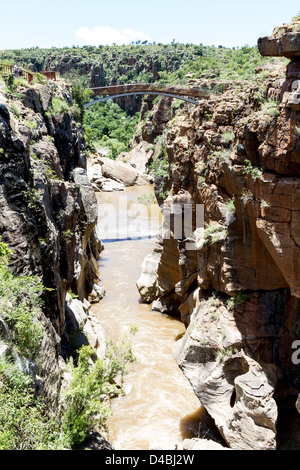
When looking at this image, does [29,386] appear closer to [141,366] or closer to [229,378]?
[229,378]

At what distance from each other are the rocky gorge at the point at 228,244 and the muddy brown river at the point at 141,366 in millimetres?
1675

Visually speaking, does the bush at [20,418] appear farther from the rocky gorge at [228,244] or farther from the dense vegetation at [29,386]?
the rocky gorge at [228,244]

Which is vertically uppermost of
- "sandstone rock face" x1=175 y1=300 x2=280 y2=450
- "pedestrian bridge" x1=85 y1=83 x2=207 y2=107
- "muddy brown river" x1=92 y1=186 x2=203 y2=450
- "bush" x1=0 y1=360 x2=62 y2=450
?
"pedestrian bridge" x1=85 y1=83 x2=207 y2=107

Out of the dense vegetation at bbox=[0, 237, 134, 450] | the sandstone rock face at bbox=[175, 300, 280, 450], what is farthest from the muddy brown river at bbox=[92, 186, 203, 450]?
the sandstone rock face at bbox=[175, 300, 280, 450]

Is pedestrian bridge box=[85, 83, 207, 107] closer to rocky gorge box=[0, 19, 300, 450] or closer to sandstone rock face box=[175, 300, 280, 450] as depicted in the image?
rocky gorge box=[0, 19, 300, 450]

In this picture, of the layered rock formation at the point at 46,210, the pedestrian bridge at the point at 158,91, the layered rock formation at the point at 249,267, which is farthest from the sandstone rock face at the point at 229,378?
the pedestrian bridge at the point at 158,91

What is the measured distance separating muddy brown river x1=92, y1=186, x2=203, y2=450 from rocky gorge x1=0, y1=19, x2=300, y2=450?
1.67m

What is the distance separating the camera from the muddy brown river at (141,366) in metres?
11.8

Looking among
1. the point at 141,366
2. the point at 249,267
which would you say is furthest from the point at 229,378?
the point at 141,366

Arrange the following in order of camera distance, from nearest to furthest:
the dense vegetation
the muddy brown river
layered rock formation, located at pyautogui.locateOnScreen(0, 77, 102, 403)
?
the dense vegetation
layered rock formation, located at pyautogui.locateOnScreen(0, 77, 102, 403)
the muddy brown river

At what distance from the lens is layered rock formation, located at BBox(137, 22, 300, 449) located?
Answer: 9.62 meters

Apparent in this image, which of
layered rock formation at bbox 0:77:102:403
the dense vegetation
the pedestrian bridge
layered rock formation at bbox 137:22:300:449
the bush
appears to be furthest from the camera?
the pedestrian bridge

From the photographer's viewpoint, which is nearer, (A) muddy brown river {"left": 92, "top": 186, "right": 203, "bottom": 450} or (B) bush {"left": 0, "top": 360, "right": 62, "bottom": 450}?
(B) bush {"left": 0, "top": 360, "right": 62, "bottom": 450}

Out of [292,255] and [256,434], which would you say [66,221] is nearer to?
[292,255]
